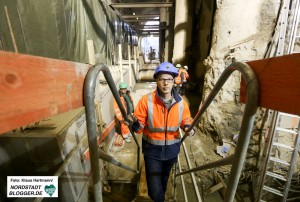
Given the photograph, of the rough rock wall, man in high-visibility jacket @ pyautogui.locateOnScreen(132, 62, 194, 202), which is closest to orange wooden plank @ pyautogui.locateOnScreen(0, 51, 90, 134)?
man in high-visibility jacket @ pyautogui.locateOnScreen(132, 62, 194, 202)

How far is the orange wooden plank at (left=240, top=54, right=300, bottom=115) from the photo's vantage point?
1.85 feet

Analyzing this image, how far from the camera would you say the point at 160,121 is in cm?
226

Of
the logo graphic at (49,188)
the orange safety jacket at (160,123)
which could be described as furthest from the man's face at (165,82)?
the logo graphic at (49,188)

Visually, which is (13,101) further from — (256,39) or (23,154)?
(256,39)

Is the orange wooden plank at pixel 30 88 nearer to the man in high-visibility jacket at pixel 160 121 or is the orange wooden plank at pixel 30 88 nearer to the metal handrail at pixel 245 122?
the metal handrail at pixel 245 122

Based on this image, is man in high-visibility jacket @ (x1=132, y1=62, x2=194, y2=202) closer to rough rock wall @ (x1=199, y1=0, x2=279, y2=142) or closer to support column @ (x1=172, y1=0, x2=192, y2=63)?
rough rock wall @ (x1=199, y1=0, x2=279, y2=142)

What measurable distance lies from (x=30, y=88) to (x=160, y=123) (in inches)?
73.0

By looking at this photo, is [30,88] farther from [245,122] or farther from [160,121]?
[160,121]

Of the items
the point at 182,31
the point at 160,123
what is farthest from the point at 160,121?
the point at 182,31

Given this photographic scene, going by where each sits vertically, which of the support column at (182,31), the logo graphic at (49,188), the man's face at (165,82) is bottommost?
the logo graphic at (49,188)

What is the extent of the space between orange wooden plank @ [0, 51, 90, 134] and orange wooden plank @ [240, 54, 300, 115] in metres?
0.78

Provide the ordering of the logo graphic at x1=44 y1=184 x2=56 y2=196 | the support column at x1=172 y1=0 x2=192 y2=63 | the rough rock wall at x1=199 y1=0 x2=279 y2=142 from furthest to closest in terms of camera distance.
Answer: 1. the support column at x1=172 y1=0 x2=192 y2=63
2. the rough rock wall at x1=199 y1=0 x2=279 y2=142
3. the logo graphic at x1=44 y1=184 x2=56 y2=196

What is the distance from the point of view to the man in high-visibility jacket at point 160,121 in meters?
2.22

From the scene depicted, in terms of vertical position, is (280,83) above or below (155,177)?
above
